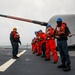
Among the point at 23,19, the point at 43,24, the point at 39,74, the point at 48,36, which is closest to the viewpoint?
the point at 39,74

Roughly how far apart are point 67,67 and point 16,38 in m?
5.59

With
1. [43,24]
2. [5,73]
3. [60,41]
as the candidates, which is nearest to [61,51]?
[60,41]

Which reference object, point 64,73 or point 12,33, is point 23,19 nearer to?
point 12,33

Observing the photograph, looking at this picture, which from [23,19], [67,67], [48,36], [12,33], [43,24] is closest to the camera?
[67,67]

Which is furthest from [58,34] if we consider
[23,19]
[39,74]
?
[23,19]

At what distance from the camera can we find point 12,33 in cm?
1419

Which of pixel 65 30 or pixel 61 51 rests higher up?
pixel 65 30

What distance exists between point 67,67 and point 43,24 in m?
12.5

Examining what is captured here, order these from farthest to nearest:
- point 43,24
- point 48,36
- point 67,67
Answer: point 43,24 < point 48,36 < point 67,67

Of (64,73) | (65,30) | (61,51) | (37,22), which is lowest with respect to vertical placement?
(64,73)

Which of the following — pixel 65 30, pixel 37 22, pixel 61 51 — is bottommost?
pixel 61 51

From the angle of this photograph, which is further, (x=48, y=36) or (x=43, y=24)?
(x=43, y=24)

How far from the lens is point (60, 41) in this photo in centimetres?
941

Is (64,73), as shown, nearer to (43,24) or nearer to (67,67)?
(67,67)
